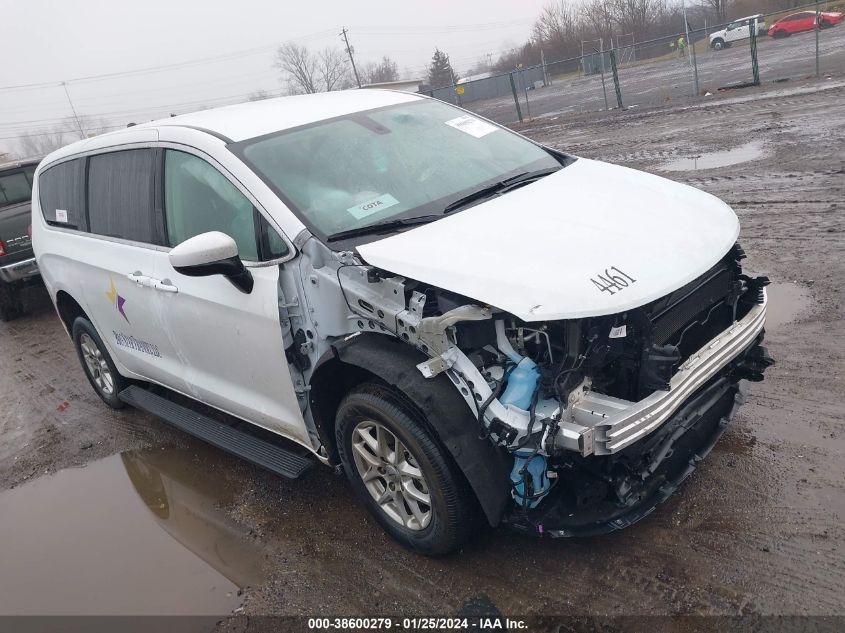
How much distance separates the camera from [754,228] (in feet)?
22.1

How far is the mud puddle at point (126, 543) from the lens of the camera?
3.42m

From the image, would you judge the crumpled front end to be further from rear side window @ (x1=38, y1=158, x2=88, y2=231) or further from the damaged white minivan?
rear side window @ (x1=38, y1=158, x2=88, y2=231)

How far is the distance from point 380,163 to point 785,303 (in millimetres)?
3363

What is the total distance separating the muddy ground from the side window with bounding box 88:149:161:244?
1.63 metres

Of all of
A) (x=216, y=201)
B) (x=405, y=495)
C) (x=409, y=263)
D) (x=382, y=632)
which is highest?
(x=216, y=201)

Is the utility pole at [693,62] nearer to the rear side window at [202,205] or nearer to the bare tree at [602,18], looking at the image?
the bare tree at [602,18]

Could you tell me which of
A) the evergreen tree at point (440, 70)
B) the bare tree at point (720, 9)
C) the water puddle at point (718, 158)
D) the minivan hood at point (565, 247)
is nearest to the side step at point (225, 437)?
the minivan hood at point (565, 247)

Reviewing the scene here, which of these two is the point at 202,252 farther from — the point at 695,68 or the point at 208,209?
the point at 695,68

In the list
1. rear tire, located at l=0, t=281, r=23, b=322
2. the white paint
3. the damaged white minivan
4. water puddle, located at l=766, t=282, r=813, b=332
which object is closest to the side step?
the damaged white minivan

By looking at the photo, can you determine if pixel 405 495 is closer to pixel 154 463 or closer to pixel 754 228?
pixel 154 463

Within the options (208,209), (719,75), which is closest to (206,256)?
(208,209)

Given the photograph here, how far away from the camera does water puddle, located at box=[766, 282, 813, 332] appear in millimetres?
4832

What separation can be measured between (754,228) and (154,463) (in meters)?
5.89

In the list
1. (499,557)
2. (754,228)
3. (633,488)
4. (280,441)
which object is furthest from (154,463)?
(754,228)
